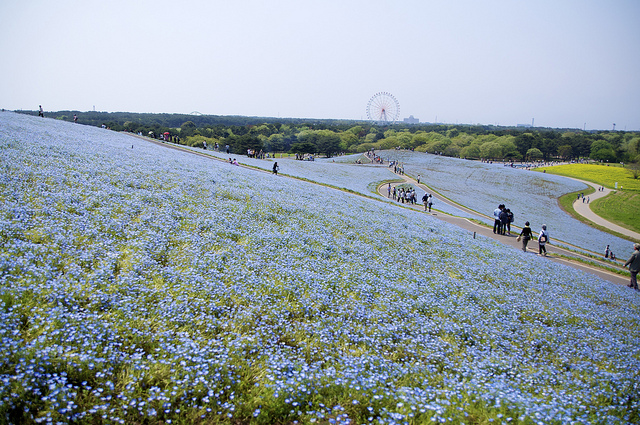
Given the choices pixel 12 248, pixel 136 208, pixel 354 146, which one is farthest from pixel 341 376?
pixel 354 146

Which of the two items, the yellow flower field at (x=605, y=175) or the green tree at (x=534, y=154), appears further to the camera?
the green tree at (x=534, y=154)

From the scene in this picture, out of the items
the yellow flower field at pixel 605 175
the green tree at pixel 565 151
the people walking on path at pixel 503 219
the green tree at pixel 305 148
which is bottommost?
the people walking on path at pixel 503 219

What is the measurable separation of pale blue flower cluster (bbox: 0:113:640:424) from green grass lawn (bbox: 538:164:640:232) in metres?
49.8

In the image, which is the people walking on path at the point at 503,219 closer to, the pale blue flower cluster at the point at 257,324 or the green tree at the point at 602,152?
the pale blue flower cluster at the point at 257,324

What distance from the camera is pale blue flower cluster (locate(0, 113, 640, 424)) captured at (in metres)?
4.61

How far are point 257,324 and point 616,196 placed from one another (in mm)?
83882

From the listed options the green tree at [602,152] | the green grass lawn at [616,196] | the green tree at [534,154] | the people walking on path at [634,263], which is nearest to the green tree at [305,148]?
the green grass lawn at [616,196]

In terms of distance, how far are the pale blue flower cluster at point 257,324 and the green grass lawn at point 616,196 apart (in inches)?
1961

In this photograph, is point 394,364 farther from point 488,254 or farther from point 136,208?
point 488,254

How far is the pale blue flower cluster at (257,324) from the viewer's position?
15.1ft

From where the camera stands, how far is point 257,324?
6.61 m

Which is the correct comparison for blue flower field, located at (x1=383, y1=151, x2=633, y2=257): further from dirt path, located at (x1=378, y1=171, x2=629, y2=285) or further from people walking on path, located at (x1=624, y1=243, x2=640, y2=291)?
people walking on path, located at (x1=624, y1=243, x2=640, y2=291)

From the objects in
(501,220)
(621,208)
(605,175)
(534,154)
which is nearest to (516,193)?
(621,208)

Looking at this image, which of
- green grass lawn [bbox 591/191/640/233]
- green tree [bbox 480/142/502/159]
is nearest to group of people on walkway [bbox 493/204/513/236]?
green grass lawn [bbox 591/191/640/233]
